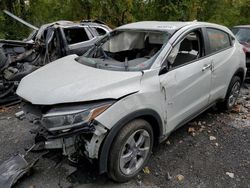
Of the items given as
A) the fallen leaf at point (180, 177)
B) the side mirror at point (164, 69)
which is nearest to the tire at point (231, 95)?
the side mirror at point (164, 69)

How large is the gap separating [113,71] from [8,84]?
3602 millimetres

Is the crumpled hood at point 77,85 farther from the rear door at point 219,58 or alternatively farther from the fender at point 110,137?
the rear door at point 219,58

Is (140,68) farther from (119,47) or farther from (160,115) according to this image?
(119,47)

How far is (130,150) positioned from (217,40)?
2.44m

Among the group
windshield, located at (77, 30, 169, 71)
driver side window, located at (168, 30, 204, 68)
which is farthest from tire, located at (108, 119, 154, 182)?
driver side window, located at (168, 30, 204, 68)

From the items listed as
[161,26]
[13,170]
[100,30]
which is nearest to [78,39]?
[100,30]

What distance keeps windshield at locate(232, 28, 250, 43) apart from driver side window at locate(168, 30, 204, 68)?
4278 millimetres

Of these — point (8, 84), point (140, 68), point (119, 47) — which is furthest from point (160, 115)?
point (8, 84)

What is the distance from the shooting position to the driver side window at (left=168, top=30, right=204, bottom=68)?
353cm

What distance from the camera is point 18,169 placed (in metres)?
3.19

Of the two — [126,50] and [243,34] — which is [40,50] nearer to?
[126,50]

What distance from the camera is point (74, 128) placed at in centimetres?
264

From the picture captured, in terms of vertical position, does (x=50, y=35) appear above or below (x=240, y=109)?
above

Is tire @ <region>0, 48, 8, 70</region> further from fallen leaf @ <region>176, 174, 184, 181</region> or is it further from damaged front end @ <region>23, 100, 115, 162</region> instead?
fallen leaf @ <region>176, 174, 184, 181</region>
